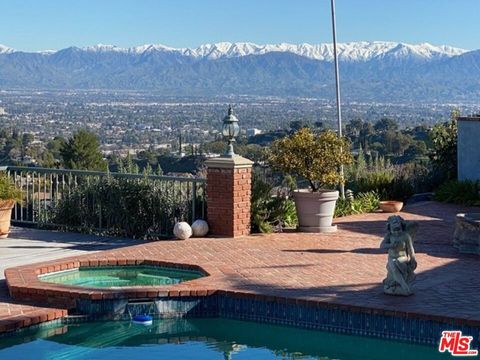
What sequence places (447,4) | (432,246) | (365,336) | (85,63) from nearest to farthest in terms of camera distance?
(365,336) < (432,246) < (447,4) < (85,63)

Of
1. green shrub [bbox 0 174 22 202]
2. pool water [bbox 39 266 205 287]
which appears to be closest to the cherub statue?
pool water [bbox 39 266 205 287]

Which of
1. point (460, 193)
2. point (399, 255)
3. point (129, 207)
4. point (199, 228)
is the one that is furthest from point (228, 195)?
point (460, 193)

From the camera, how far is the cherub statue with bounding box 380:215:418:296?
840 cm

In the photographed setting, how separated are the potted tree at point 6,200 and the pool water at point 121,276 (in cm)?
290

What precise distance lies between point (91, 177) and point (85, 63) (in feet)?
595

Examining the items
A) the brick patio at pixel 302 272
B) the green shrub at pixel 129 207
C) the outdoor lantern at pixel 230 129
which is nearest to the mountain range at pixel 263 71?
the green shrub at pixel 129 207

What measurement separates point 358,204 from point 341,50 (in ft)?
516

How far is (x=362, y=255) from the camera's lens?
36.9ft

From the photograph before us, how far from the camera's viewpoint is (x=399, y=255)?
845 cm

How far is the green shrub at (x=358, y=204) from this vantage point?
15539mm

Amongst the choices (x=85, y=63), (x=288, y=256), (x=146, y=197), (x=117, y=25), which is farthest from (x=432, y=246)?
(x=85, y=63)

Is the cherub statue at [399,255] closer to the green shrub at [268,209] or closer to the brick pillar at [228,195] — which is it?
the brick pillar at [228,195]

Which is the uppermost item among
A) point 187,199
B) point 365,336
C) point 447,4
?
point 447,4

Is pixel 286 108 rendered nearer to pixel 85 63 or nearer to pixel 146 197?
pixel 146 197
